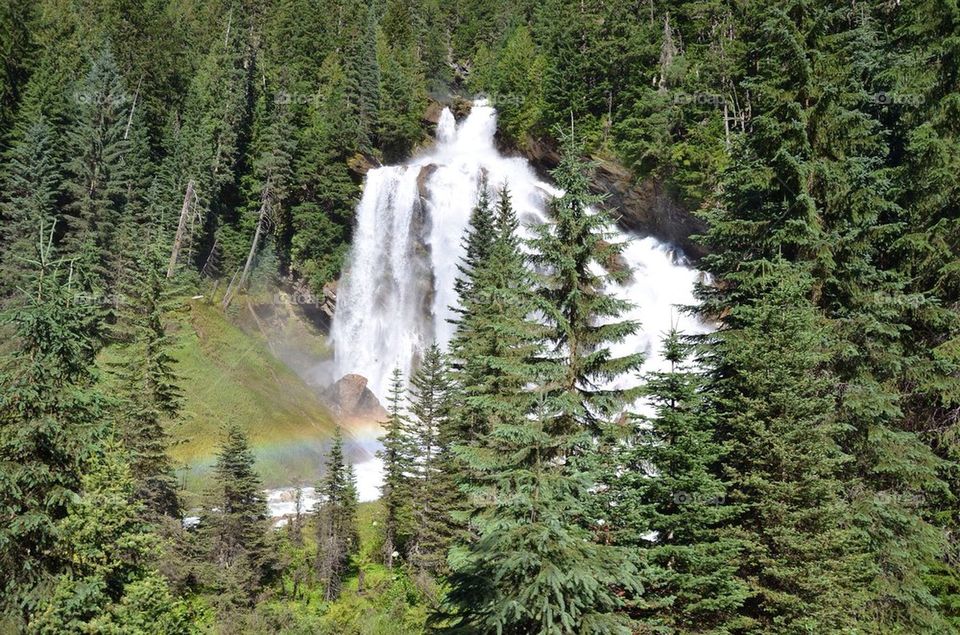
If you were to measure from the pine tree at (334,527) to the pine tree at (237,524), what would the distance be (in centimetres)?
227

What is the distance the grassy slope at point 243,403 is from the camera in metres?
33.2

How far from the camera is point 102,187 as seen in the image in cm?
4225

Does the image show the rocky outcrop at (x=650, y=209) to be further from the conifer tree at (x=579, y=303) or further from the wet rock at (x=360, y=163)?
the conifer tree at (x=579, y=303)

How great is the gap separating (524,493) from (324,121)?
5230 centimetres

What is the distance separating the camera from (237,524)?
70.8 feet

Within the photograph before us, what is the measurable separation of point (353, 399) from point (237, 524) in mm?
21340

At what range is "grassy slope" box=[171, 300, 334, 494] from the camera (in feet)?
109

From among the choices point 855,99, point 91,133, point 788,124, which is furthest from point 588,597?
point 91,133

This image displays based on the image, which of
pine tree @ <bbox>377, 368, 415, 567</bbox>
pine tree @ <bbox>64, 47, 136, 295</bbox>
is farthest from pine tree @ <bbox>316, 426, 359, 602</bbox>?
pine tree @ <bbox>64, 47, 136, 295</bbox>

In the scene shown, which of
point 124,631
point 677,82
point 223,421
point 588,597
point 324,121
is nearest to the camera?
point 588,597

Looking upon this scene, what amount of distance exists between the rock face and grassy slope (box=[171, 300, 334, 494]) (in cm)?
136

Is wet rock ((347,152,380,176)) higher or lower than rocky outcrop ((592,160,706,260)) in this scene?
higher

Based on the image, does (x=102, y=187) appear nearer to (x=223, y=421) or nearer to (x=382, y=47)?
(x=223, y=421)

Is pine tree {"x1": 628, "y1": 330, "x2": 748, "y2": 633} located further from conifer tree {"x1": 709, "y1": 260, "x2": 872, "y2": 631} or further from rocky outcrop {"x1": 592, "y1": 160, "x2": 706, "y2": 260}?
rocky outcrop {"x1": 592, "y1": 160, "x2": 706, "y2": 260}
